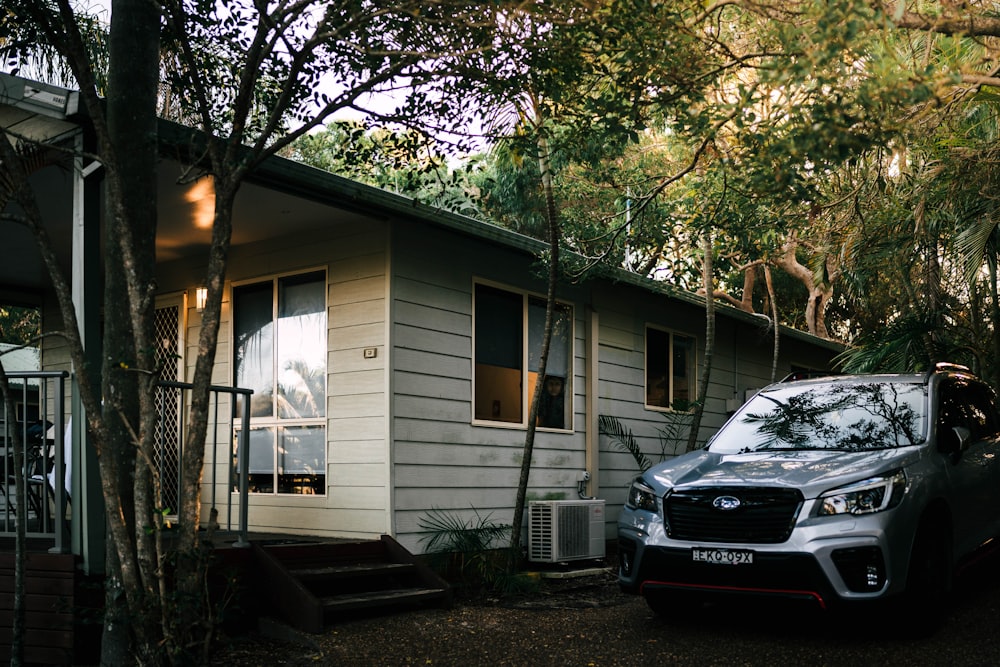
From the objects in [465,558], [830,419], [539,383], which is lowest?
[465,558]

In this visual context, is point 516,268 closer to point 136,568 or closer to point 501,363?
point 501,363

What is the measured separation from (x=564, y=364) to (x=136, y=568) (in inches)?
250

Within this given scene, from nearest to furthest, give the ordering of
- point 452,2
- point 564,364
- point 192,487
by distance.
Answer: point 192,487 < point 452,2 < point 564,364

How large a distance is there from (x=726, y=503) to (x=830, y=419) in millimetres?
1266

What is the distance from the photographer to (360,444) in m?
8.00

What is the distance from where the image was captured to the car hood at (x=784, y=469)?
Answer: 5.38 meters

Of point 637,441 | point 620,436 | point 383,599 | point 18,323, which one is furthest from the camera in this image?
point 18,323

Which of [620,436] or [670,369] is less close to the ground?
[670,369]

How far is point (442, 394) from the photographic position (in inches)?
335

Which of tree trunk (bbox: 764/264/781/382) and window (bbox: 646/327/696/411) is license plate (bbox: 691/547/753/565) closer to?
window (bbox: 646/327/696/411)

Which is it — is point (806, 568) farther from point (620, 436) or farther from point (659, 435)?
point (659, 435)

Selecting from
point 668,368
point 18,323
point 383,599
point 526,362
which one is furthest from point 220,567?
point 18,323

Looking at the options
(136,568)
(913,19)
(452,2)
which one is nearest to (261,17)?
(452,2)

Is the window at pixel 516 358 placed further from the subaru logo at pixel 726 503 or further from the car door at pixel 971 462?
the car door at pixel 971 462
